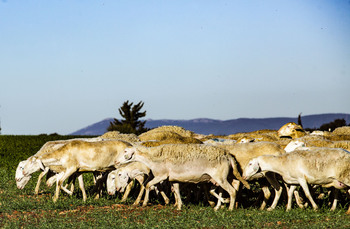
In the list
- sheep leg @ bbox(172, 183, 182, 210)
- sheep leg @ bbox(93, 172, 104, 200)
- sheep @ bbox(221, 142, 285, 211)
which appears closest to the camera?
sheep leg @ bbox(172, 183, 182, 210)

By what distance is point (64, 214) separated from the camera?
12930 mm

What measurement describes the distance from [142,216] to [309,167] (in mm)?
4206

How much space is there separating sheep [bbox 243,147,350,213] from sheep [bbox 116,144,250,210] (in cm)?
59

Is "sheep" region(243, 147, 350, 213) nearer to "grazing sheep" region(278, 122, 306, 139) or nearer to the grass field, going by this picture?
the grass field

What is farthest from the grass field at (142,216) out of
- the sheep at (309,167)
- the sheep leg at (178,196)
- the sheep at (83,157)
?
the sheep at (83,157)

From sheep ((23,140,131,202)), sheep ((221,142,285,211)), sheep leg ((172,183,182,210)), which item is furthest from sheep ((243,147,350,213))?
sheep ((23,140,131,202))

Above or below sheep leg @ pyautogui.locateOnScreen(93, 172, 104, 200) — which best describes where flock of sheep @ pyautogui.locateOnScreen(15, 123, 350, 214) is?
above

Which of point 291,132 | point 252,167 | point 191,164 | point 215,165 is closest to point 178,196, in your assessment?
point 191,164

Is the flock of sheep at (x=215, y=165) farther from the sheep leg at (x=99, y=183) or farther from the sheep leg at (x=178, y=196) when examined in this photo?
the sheep leg at (x=99, y=183)

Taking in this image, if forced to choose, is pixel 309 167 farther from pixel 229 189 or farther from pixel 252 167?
pixel 229 189

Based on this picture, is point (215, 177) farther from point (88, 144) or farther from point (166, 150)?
point (88, 144)

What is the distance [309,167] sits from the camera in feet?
41.4

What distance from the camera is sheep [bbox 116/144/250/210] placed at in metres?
13.3

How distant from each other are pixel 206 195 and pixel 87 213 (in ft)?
11.5
